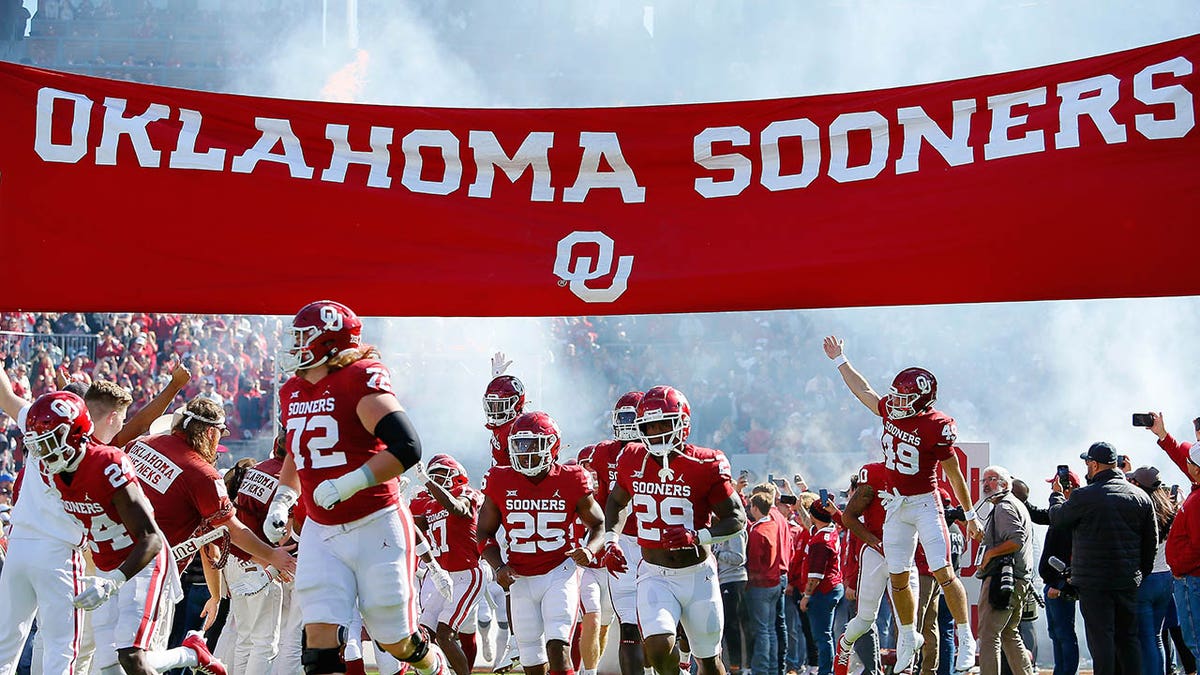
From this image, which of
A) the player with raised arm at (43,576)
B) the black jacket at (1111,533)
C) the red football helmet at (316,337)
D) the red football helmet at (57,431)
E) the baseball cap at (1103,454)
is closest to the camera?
the red football helmet at (316,337)

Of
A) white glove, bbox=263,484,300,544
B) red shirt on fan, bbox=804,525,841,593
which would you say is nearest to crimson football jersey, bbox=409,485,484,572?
red shirt on fan, bbox=804,525,841,593

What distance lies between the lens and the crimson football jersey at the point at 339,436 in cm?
585

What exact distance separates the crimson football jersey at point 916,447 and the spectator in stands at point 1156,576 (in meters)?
1.37

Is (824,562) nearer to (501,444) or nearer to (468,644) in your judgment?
(468,644)

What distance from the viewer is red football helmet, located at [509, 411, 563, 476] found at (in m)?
8.64

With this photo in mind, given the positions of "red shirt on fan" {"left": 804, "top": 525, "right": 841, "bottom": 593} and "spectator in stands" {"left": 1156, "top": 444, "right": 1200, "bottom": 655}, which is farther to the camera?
"red shirt on fan" {"left": 804, "top": 525, "right": 841, "bottom": 593}

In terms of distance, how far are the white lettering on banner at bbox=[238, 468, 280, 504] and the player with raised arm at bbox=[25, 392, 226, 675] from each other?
1.61 meters

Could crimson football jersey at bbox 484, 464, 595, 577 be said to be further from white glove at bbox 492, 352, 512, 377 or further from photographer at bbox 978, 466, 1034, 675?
photographer at bbox 978, 466, 1034, 675

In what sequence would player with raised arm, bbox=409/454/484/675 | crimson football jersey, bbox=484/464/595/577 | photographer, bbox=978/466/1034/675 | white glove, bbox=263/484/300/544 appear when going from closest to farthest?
white glove, bbox=263/484/300/544, crimson football jersey, bbox=484/464/595/577, player with raised arm, bbox=409/454/484/675, photographer, bbox=978/466/1034/675

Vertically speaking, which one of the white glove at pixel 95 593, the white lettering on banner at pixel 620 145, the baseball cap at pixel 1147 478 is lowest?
the white glove at pixel 95 593

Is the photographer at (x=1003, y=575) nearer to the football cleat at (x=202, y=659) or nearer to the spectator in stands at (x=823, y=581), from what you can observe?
the spectator in stands at (x=823, y=581)

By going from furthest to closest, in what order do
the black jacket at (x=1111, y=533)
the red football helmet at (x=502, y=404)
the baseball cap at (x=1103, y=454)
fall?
the red football helmet at (x=502, y=404), the baseball cap at (x=1103, y=454), the black jacket at (x=1111, y=533)

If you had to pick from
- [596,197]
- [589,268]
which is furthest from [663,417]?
[596,197]

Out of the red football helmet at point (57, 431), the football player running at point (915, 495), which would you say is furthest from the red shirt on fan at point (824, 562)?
the red football helmet at point (57, 431)
